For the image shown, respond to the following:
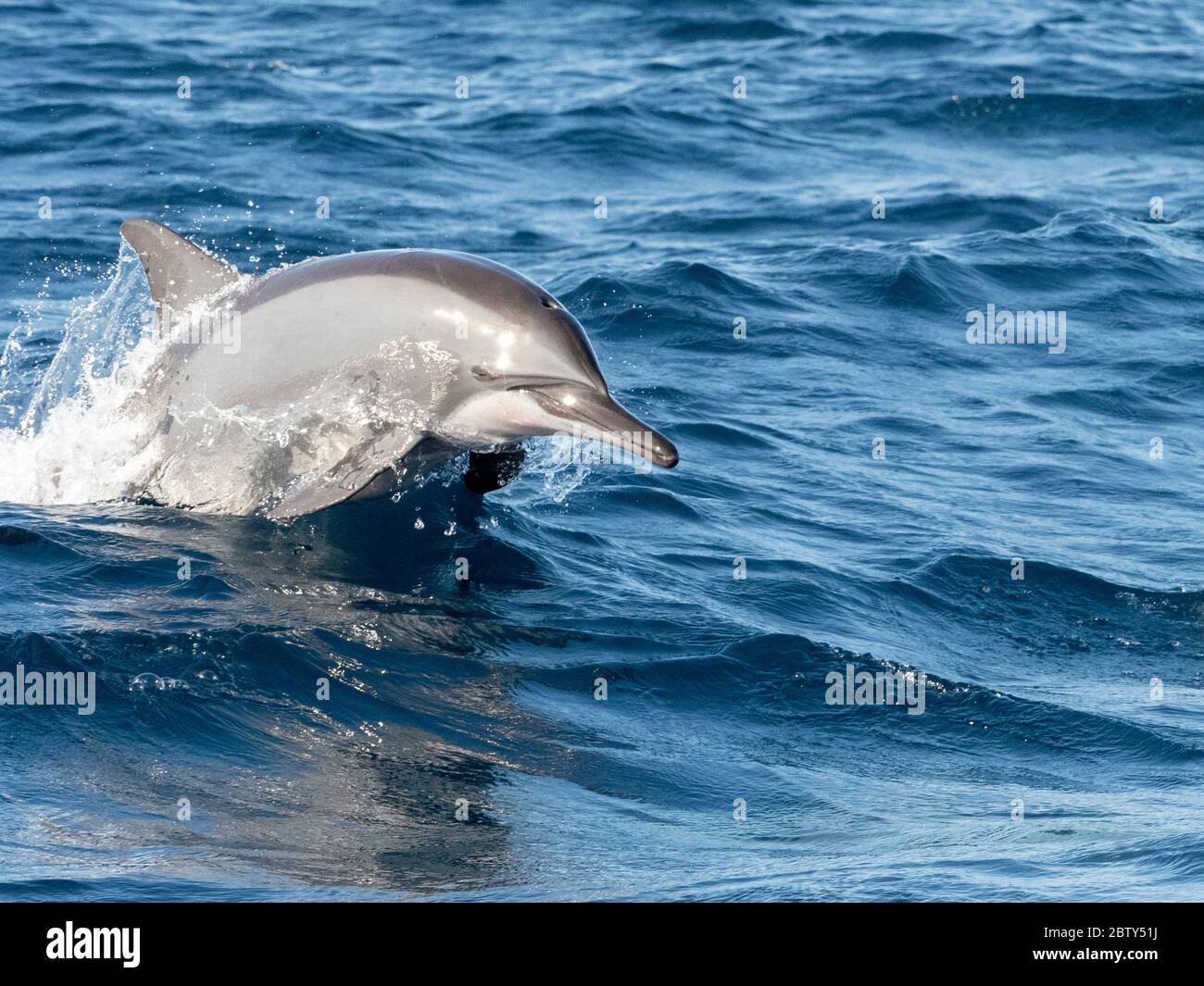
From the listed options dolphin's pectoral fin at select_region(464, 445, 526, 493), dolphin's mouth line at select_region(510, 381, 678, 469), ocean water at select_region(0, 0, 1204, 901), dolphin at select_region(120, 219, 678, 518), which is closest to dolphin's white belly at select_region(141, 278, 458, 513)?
dolphin at select_region(120, 219, 678, 518)

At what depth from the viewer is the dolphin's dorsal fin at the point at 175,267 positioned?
28.5 feet

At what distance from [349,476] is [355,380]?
0.48m

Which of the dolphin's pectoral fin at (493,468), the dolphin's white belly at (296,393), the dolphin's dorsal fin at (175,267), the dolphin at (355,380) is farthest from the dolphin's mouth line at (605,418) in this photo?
the dolphin's dorsal fin at (175,267)

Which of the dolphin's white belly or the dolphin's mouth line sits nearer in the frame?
the dolphin's mouth line

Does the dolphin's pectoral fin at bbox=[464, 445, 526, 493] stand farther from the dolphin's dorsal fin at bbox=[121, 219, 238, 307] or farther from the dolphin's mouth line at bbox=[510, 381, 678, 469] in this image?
the dolphin's dorsal fin at bbox=[121, 219, 238, 307]

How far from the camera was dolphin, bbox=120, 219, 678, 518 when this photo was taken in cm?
761

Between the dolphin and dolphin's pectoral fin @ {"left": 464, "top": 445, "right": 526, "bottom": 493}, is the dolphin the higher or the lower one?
the higher one

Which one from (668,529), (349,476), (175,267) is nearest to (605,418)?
(349,476)

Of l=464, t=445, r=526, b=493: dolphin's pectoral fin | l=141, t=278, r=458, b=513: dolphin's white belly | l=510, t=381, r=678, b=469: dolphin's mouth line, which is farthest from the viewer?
l=464, t=445, r=526, b=493: dolphin's pectoral fin

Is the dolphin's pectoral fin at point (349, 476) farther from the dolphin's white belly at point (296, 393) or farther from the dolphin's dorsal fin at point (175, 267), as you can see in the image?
the dolphin's dorsal fin at point (175, 267)

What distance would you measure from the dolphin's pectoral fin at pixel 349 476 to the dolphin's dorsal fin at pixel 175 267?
54.0 inches

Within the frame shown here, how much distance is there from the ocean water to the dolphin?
35 cm
